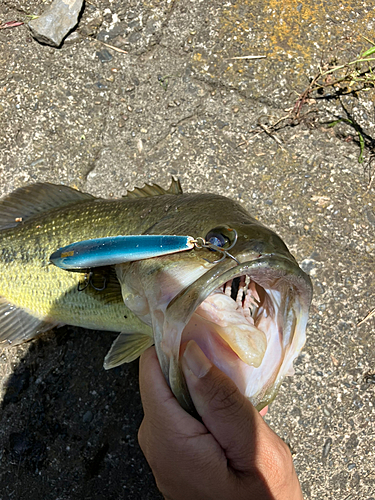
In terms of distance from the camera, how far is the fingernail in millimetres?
1574

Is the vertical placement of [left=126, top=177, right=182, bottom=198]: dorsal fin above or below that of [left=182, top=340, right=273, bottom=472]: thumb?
above

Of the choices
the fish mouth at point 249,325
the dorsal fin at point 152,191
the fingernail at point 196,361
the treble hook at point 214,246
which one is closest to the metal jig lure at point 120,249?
the treble hook at point 214,246

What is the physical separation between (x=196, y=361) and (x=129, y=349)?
0.67 m

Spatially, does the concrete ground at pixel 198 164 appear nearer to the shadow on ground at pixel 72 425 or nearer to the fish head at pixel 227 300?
the shadow on ground at pixel 72 425

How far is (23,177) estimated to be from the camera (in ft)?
9.62

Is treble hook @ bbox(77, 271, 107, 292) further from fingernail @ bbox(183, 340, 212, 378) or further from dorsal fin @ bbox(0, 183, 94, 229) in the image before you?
fingernail @ bbox(183, 340, 212, 378)

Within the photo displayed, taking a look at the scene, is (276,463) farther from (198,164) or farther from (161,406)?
(198,164)

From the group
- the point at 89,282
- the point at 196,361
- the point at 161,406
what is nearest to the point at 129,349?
the point at 89,282

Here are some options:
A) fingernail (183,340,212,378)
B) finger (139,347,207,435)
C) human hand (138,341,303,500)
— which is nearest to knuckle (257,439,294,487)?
human hand (138,341,303,500)

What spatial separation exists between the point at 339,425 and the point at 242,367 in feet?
4.80

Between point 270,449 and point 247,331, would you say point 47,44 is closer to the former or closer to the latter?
point 247,331

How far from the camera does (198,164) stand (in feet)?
9.48

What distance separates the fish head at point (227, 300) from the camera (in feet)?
4.87

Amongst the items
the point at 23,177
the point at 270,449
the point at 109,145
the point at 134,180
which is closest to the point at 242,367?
the point at 270,449
